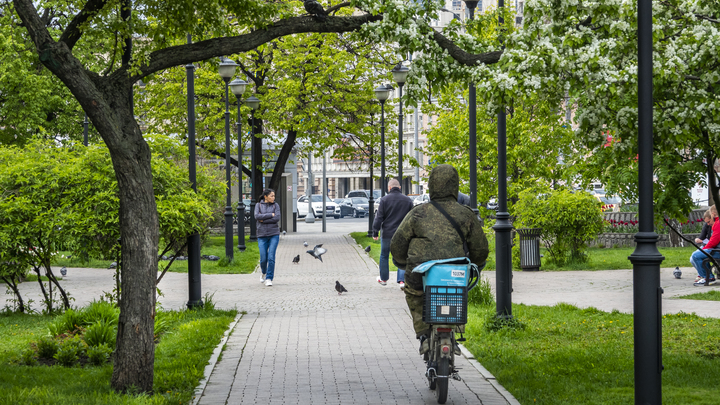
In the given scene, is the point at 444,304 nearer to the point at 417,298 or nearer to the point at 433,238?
the point at 417,298

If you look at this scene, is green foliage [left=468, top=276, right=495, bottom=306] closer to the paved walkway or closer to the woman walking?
the paved walkway

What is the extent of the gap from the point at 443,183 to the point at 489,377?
1.85 metres

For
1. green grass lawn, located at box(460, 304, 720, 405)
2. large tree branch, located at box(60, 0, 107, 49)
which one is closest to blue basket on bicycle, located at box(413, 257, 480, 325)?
green grass lawn, located at box(460, 304, 720, 405)

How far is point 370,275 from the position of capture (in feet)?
58.8

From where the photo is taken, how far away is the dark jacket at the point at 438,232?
6.44 metres

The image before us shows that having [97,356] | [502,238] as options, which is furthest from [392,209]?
[97,356]

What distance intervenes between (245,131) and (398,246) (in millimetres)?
25574

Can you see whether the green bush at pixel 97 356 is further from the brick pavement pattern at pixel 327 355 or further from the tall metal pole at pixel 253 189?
the tall metal pole at pixel 253 189

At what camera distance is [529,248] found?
716 inches

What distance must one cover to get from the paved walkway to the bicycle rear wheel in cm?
20

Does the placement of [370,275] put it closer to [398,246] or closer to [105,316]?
[105,316]

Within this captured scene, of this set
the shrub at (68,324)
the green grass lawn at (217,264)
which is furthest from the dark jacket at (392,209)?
the shrub at (68,324)

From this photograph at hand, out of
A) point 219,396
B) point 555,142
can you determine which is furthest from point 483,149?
point 219,396

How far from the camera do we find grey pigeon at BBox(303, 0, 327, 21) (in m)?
6.50
